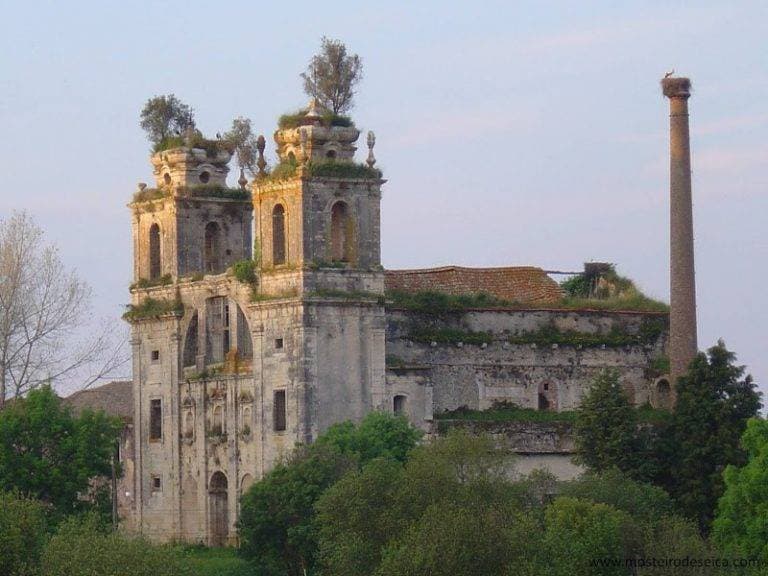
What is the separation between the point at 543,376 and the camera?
8250 cm

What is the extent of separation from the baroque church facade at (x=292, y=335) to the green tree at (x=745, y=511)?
34.6ft

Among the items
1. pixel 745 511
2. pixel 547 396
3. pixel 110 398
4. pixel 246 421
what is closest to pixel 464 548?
pixel 745 511

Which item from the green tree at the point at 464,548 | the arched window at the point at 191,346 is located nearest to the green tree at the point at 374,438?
the arched window at the point at 191,346

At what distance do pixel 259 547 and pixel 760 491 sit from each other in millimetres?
13139

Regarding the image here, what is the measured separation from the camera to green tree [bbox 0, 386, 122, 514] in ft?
258

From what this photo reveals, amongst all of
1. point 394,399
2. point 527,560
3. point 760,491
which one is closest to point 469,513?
point 527,560

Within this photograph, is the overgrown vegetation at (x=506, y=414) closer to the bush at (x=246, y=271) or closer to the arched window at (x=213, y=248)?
the bush at (x=246, y=271)

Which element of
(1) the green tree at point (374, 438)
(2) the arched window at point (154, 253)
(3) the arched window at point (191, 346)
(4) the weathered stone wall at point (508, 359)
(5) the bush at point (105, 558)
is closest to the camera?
(5) the bush at point (105, 558)

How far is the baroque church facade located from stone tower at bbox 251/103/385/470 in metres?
0.06

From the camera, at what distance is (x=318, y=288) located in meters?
77.2

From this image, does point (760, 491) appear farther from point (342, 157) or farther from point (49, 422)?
point (49, 422)

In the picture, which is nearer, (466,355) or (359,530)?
(359,530)

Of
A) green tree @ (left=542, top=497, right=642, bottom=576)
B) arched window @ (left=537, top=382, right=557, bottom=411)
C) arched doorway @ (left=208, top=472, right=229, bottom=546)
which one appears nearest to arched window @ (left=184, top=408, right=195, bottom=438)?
arched doorway @ (left=208, top=472, right=229, bottom=546)

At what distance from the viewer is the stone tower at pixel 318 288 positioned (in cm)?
7706
